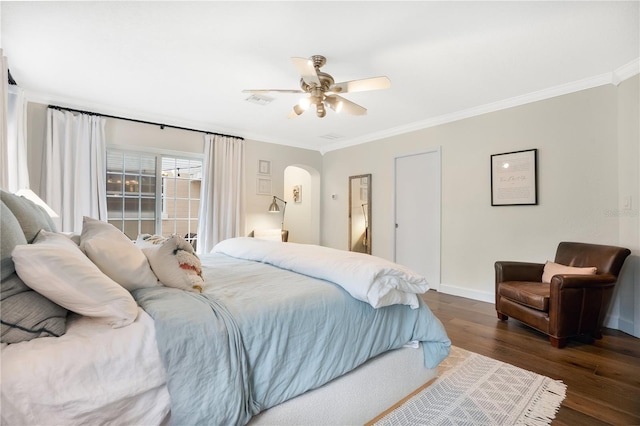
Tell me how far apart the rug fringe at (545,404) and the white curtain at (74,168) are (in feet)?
15.0

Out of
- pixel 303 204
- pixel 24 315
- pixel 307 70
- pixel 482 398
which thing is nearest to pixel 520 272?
pixel 482 398

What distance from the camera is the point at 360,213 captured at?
5426 millimetres

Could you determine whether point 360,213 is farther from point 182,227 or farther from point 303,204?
point 182,227

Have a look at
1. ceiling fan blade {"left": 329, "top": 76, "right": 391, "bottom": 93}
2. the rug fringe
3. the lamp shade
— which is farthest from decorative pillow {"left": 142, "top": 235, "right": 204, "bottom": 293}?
the lamp shade

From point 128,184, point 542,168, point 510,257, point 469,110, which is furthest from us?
point 128,184

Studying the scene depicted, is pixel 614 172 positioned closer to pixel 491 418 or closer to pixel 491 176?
pixel 491 176

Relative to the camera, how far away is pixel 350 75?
116 inches

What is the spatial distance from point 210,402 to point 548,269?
3.25 metres

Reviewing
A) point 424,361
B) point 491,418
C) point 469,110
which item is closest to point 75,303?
point 424,361

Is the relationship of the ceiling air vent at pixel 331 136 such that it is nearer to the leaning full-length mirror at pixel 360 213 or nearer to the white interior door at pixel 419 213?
the leaning full-length mirror at pixel 360 213

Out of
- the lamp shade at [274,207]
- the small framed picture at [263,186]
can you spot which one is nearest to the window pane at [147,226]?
the small framed picture at [263,186]

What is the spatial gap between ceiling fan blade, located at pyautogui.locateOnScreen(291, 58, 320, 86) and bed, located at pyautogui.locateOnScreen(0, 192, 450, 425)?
143 centimetres

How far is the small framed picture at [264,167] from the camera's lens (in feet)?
17.4

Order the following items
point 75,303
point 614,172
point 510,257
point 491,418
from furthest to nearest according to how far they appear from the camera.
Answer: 1. point 510,257
2. point 614,172
3. point 491,418
4. point 75,303
